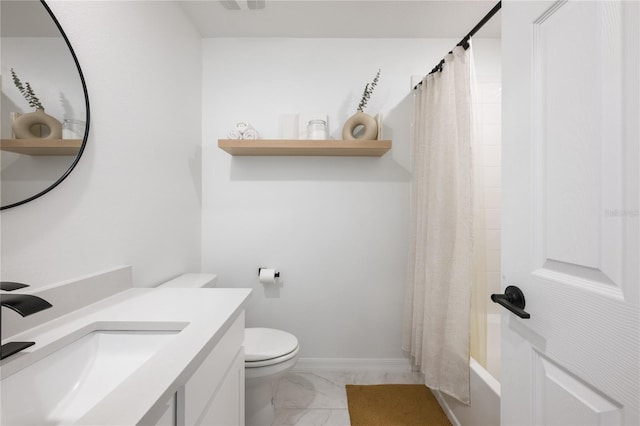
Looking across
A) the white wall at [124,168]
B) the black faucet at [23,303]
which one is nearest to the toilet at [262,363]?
the white wall at [124,168]

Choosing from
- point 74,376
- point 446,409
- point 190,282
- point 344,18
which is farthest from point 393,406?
point 344,18

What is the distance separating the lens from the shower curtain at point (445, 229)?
4.57 ft

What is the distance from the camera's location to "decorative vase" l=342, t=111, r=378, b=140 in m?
1.92

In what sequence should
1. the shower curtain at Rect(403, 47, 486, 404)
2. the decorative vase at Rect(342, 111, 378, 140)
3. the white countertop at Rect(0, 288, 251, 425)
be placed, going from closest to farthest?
the white countertop at Rect(0, 288, 251, 425) → the shower curtain at Rect(403, 47, 486, 404) → the decorative vase at Rect(342, 111, 378, 140)

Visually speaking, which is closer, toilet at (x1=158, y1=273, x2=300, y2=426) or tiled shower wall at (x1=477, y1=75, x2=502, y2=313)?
toilet at (x1=158, y1=273, x2=300, y2=426)

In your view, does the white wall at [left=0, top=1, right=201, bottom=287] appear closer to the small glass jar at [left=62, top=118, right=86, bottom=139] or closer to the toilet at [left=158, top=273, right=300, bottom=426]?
the small glass jar at [left=62, top=118, right=86, bottom=139]

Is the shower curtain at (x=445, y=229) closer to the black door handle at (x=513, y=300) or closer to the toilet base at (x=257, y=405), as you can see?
the black door handle at (x=513, y=300)

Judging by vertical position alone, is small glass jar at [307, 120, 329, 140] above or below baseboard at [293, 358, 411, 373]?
above

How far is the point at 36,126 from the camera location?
89 cm

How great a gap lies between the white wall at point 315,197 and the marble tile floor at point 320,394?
0.14m

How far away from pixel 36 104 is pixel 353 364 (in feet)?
7.30

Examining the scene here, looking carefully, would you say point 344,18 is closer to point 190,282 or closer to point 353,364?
point 190,282

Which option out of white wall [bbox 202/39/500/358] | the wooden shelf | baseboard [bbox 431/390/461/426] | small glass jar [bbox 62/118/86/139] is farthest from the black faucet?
baseboard [bbox 431/390/461/426]

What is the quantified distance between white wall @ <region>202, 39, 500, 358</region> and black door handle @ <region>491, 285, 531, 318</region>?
4.22ft
